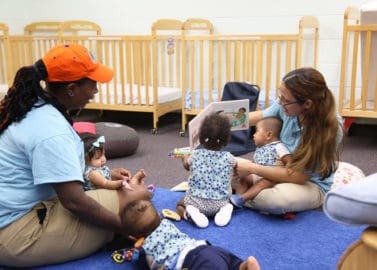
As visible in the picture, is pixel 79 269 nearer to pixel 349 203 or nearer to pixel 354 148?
pixel 349 203

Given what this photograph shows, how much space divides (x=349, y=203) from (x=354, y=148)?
2.59 meters

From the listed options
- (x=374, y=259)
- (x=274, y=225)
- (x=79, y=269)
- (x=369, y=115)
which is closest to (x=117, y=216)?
(x=79, y=269)

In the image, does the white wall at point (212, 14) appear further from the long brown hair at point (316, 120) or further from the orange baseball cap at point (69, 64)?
the orange baseball cap at point (69, 64)

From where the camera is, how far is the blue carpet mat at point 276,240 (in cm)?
173

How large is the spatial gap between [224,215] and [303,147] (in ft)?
1.55

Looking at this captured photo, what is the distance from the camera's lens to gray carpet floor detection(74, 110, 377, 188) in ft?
9.77

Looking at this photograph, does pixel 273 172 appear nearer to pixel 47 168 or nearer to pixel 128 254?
pixel 128 254

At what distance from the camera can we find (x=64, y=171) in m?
1.49

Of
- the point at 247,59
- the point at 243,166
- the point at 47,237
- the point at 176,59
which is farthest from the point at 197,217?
the point at 176,59

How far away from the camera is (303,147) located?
6.53ft

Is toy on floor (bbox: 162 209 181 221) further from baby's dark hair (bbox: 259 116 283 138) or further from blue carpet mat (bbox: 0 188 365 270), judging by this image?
baby's dark hair (bbox: 259 116 283 138)

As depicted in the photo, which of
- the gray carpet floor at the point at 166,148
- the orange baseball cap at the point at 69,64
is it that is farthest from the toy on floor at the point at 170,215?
the orange baseball cap at the point at 69,64

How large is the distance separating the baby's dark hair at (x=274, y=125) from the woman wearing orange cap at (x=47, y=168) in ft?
2.91

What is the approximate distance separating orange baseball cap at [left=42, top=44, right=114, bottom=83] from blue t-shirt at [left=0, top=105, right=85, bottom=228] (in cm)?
12
